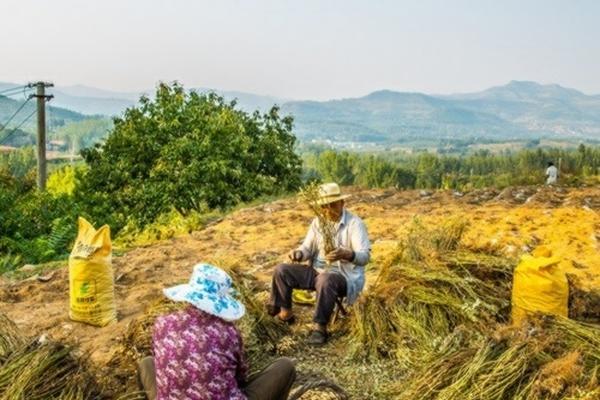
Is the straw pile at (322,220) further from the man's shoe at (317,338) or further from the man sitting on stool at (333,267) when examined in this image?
the man's shoe at (317,338)

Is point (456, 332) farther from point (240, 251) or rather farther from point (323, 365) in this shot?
point (240, 251)

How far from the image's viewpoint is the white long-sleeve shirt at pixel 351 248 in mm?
5621

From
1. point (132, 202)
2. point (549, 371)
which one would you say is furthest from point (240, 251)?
point (132, 202)

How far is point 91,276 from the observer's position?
19.5ft

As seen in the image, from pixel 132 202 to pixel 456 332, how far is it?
13.4 metres

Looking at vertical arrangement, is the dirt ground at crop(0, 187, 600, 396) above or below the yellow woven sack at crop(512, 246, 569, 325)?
below

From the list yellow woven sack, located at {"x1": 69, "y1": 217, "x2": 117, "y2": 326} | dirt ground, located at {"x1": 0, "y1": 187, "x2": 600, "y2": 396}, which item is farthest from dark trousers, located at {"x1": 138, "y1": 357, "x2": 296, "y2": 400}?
yellow woven sack, located at {"x1": 69, "y1": 217, "x2": 117, "y2": 326}

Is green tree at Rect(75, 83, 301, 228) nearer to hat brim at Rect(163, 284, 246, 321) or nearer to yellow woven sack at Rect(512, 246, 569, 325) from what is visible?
yellow woven sack at Rect(512, 246, 569, 325)

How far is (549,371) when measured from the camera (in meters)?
3.67

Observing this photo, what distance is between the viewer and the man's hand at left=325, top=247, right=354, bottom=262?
545 centimetres

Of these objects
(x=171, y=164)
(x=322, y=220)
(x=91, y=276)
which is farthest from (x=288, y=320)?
(x=171, y=164)

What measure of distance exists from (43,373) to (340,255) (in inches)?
101

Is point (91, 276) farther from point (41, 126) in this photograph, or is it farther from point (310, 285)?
point (41, 126)

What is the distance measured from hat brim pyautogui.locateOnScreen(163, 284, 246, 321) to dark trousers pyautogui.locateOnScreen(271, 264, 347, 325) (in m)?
2.18
